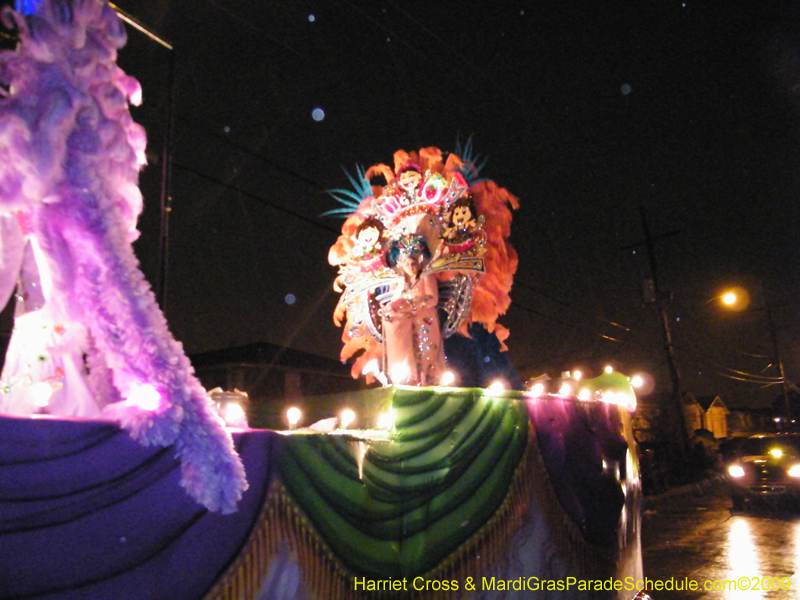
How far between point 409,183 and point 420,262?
3.25 ft

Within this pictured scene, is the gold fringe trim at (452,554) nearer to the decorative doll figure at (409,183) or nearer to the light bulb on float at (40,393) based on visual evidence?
the light bulb on float at (40,393)

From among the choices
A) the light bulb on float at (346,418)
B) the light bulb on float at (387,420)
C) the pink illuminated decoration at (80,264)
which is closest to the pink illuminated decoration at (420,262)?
the light bulb on float at (346,418)

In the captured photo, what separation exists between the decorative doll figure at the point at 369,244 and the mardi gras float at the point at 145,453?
229cm

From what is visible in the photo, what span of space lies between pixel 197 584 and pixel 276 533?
0.45m

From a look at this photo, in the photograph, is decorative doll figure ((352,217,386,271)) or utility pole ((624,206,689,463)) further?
utility pole ((624,206,689,463))

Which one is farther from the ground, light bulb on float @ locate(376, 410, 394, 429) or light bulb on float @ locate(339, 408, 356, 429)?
light bulb on float @ locate(339, 408, 356, 429)

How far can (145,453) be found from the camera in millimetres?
2391

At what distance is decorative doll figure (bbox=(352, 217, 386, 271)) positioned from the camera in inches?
254

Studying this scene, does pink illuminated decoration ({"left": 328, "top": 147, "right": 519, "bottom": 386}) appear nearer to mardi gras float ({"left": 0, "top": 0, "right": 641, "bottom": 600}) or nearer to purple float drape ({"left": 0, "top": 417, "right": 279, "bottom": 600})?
mardi gras float ({"left": 0, "top": 0, "right": 641, "bottom": 600})

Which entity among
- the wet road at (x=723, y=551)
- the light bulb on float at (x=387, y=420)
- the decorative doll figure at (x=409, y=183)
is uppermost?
the decorative doll figure at (x=409, y=183)

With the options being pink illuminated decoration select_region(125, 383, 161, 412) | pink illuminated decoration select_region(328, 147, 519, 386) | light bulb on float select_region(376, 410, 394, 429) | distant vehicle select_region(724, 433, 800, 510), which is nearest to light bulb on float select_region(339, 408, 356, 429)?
light bulb on float select_region(376, 410, 394, 429)

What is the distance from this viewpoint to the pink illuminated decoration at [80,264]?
247 centimetres

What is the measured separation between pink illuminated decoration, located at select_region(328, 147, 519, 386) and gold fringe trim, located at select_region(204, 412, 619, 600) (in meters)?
1.82

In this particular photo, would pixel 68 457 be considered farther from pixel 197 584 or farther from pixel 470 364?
pixel 470 364
